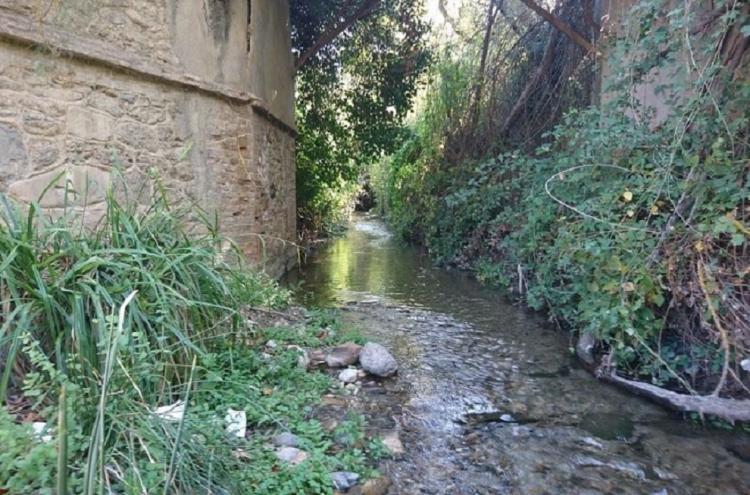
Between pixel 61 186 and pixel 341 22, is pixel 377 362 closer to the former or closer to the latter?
pixel 61 186

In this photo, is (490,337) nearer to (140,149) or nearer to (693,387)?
(693,387)

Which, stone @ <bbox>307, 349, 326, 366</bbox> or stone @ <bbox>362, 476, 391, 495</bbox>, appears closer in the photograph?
stone @ <bbox>362, 476, 391, 495</bbox>

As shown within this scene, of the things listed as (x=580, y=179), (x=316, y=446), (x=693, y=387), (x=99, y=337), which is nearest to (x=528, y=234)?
(x=580, y=179)

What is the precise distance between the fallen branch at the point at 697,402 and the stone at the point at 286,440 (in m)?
2.13

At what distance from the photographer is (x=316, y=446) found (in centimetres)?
216

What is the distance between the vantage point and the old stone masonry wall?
3.06m

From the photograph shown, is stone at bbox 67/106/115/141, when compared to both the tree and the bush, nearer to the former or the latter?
the bush

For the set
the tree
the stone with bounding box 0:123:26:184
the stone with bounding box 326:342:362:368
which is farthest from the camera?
the tree

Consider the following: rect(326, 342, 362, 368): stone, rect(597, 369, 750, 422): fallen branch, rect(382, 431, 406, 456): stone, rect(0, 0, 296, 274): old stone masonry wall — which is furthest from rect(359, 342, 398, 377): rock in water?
rect(597, 369, 750, 422): fallen branch

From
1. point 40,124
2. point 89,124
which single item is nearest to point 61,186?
point 40,124

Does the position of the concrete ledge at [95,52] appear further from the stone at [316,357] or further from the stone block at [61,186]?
the stone at [316,357]

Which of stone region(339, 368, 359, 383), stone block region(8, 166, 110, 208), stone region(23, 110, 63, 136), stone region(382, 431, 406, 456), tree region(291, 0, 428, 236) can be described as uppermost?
tree region(291, 0, 428, 236)

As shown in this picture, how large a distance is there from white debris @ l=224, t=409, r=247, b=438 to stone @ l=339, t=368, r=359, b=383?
37.1 inches

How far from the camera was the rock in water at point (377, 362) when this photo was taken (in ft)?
10.5
